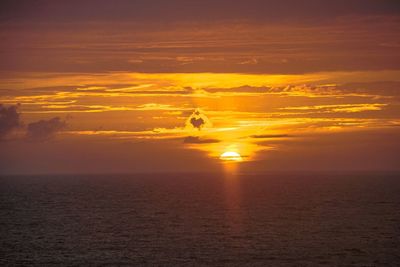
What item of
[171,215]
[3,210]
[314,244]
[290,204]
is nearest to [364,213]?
Answer: [290,204]

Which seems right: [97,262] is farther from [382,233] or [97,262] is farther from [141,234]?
[382,233]

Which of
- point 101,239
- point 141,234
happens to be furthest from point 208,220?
point 101,239

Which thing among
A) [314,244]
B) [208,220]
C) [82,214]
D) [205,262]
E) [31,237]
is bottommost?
[205,262]

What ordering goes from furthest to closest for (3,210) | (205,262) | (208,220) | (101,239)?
(3,210) < (208,220) < (101,239) < (205,262)

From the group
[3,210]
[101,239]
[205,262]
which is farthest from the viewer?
[3,210]

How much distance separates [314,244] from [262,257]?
44.7 ft

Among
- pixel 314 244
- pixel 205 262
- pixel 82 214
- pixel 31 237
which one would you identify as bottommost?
pixel 205 262

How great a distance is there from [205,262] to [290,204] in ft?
283

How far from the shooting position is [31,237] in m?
101

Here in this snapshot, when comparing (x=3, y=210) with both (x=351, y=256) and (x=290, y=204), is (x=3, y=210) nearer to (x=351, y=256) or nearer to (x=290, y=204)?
(x=290, y=204)

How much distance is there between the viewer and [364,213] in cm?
13462

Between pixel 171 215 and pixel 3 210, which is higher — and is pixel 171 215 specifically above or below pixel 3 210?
below

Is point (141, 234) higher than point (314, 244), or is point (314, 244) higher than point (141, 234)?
point (141, 234)

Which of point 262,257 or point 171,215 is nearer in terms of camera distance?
point 262,257
